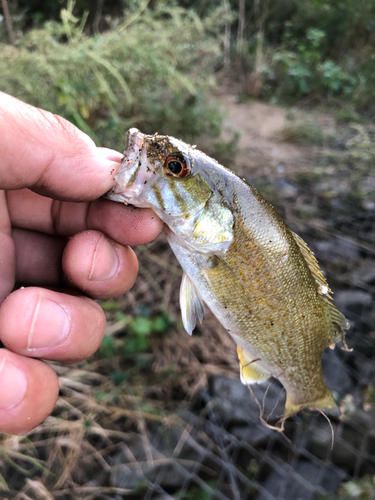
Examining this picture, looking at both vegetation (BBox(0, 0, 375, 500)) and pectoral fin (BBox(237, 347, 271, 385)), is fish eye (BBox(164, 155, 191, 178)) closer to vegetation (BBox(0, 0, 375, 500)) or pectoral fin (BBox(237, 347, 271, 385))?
pectoral fin (BBox(237, 347, 271, 385))

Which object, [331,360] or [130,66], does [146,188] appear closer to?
[130,66]

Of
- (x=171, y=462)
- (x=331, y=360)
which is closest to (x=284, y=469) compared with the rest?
(x=171, y=462)

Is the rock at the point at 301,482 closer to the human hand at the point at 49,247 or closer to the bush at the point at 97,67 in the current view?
the human hand at the point at 49,247

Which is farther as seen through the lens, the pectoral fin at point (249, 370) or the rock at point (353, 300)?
the rock at point (353, 300)

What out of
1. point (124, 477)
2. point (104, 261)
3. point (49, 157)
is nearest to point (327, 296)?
point (104, 261)

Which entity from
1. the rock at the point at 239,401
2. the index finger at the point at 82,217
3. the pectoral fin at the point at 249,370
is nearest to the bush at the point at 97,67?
the index finger at the point at 82,217

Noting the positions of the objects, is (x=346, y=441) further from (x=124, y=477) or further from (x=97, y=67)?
(x=97, y=67)
